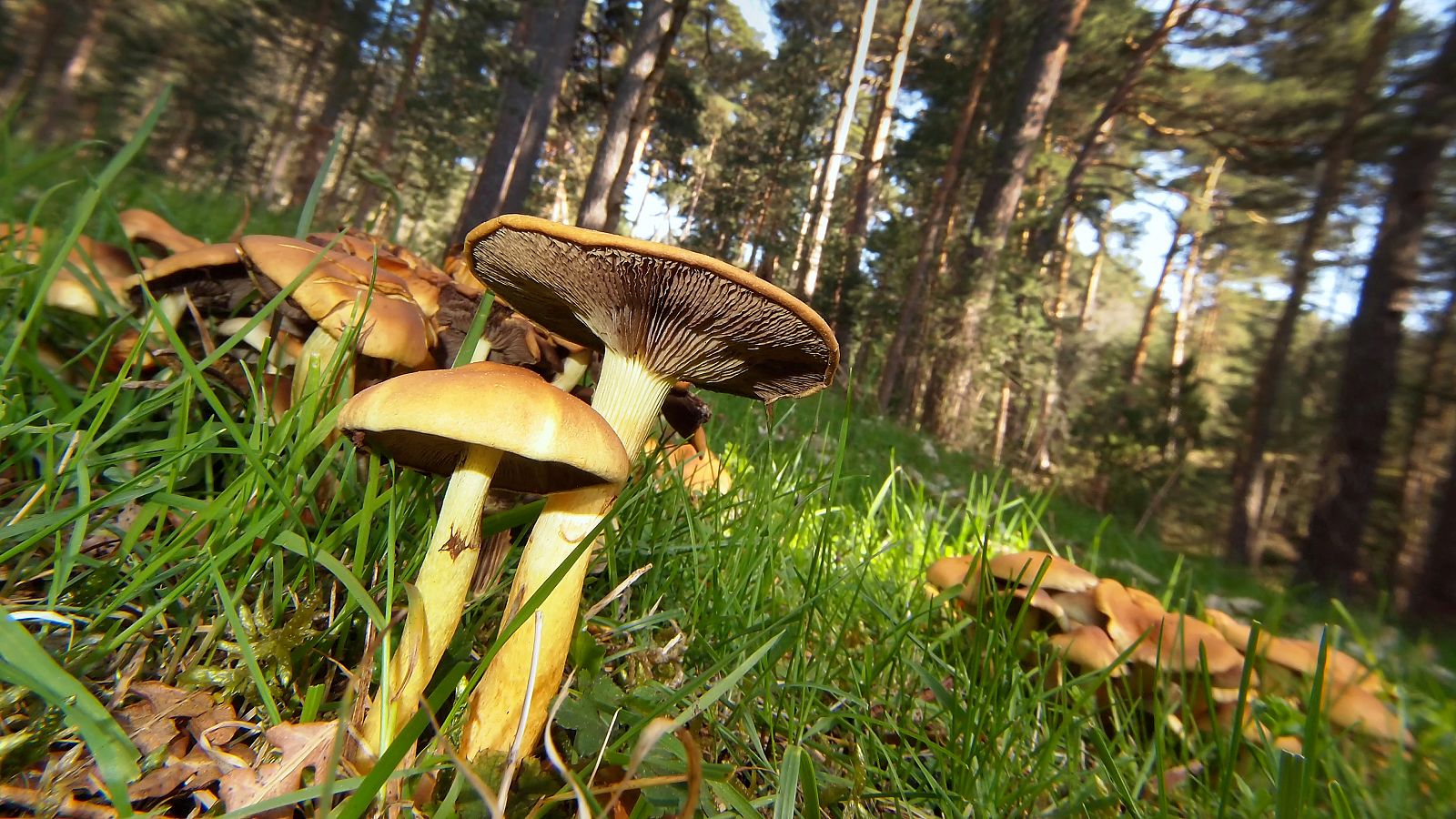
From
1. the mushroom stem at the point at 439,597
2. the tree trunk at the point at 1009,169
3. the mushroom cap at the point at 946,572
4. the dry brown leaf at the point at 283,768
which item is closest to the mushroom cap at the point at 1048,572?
the mushroom cap at the point at 946,572

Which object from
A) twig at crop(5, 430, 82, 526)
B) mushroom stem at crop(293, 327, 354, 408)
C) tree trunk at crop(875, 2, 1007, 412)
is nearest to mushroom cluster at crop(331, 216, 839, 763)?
mushroom stem at crop(293, 327, 354, 408)

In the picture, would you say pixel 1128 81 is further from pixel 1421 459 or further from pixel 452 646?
pixel 452 646

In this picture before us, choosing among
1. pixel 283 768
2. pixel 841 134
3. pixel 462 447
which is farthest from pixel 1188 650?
pixel 841 134

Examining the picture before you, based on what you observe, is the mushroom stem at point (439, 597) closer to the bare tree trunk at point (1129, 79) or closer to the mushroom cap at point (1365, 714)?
the mushroom cap at point (1365, 714)

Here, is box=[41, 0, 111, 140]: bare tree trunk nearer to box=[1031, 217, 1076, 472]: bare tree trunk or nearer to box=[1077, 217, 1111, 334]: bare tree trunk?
box=[1031, 217, 1076, 472]: bare tree trunk

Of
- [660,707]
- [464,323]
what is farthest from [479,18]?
[660,707]

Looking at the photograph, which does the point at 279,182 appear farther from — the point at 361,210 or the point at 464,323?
the point at 464,323
